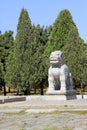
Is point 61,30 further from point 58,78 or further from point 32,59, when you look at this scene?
point 58,78

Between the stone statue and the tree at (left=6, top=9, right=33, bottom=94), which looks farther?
the tree at (left=6, top=9, right=33, bottom=94)

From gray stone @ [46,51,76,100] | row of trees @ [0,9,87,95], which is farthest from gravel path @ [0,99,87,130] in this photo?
row of trees @ [0,9,87,95]

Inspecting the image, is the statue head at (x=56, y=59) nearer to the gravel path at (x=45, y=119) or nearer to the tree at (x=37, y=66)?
the gravel path at (x=45, y=119)

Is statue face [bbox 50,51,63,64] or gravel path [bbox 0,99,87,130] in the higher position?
statue face [bbox 50,51,63,64]

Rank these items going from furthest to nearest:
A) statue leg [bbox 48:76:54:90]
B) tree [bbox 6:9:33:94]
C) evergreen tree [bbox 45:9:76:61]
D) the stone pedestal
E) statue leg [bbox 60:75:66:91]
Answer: evergreen tree [bbox 45:9:76:61] < tree [bbox 6:9:33:94] < statue leg [bbox 48:76:54:90] < statue leg [bbox 60:75:66:91] < the stone pedestal

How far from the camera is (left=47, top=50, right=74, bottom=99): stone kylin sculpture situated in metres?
22.5

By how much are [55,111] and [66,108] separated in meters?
1.30

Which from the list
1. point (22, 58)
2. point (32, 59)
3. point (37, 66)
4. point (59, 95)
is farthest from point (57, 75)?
point (22, 58)

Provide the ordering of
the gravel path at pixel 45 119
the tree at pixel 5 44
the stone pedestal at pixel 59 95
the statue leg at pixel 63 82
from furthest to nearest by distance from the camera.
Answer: the tree at pixel 5 44 → the statue leg at pixel 63 82 → the stone pedestal at pixel 59 95 → the gravel path at pixel 45 119

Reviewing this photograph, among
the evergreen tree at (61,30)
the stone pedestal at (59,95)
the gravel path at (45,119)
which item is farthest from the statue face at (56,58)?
the evergreen tree at (61,30)

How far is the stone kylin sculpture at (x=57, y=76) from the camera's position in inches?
885

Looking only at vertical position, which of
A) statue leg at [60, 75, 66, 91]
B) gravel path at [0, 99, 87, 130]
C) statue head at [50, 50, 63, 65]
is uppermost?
statue head at [50, 50, 63, 65]

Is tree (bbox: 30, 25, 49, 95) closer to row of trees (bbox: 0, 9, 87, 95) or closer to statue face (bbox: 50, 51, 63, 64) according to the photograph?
row of trees (bbox: 0, 9, 87, 95)

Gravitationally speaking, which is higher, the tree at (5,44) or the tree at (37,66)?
the tree at (5,44)
